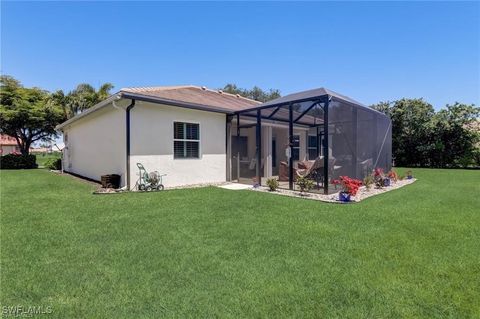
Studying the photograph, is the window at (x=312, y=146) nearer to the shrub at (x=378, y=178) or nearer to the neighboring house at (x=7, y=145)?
the shrub at (x=378, y=178)

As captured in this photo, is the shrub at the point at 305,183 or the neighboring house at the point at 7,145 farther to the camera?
the neighboring house at the point at 7,145

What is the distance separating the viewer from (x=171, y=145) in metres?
9.72

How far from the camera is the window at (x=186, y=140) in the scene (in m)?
9.90

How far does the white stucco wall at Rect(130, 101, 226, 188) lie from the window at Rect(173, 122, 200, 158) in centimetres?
16

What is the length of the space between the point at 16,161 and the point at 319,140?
23140 mm

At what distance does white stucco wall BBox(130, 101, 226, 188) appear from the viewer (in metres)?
9.00

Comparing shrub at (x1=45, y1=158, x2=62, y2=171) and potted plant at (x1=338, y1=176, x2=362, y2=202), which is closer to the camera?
potted plant at (x1=338, y1=176, x2=362, y2=202)

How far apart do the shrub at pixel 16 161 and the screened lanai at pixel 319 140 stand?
63.9ft

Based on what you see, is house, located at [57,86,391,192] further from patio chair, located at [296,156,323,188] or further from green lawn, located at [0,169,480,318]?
green lawn, located at [0,169,480,318]

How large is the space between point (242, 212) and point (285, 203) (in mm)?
1463

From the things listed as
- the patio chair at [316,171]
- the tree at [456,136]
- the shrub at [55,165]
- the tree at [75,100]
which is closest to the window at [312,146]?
the patio chair at [316,171]

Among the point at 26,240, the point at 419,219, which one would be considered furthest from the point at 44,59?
the point at 419,219

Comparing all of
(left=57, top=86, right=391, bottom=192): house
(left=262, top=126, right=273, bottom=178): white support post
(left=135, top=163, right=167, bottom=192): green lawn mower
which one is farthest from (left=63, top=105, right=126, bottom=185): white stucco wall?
(left=262, top=126, right=273, bottom=178): white support post

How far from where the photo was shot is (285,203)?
22.1ft
